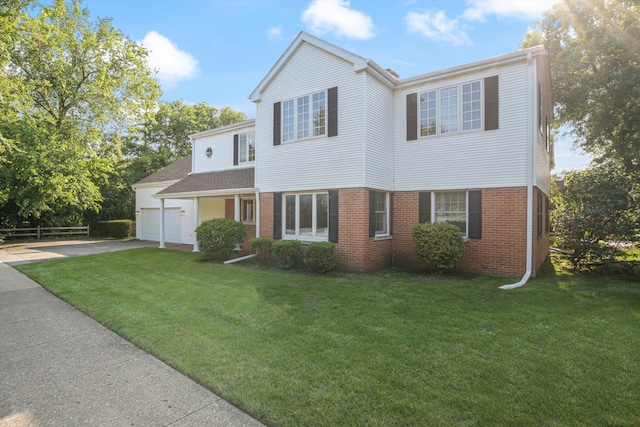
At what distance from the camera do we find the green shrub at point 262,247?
1163cm

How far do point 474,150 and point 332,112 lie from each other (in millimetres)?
4333

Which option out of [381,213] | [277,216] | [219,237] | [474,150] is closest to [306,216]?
[277,216]

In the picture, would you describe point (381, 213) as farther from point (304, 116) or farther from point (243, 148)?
point (243, 148)

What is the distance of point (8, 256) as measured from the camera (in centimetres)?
1438

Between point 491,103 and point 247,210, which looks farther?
point 247,210

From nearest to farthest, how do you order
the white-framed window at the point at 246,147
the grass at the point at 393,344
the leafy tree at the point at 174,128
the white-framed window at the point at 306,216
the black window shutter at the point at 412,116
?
the grass at the point at 393,344 < the black window shutter at the point at 412,116 < the white-framed window at the point at 306,216 < the white-framed window at the point at 246,147 < the leafy tree at the point at 174,128

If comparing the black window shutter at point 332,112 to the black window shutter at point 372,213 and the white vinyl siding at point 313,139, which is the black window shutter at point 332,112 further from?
the black window shutter at point 372,213

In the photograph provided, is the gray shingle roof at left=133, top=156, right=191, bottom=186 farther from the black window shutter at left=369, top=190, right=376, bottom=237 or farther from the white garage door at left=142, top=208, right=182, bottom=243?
the black window shutter at left=369, top=190, right=376, bottom=237

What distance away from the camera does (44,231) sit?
74.9 ft

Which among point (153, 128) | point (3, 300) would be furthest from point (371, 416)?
point (153, 128)

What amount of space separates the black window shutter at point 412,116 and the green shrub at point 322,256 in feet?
14.4

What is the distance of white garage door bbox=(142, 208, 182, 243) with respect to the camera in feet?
62.3

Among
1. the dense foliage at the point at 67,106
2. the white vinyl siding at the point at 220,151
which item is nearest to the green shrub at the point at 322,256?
the white vinyl siding at the point at 220,151

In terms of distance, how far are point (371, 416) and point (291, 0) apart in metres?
9.85
